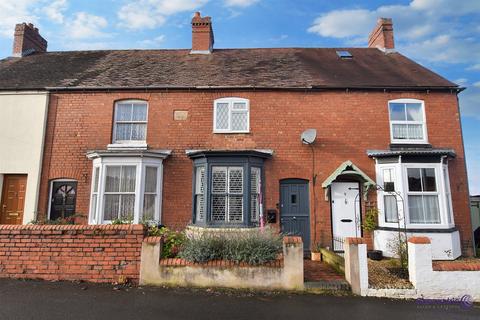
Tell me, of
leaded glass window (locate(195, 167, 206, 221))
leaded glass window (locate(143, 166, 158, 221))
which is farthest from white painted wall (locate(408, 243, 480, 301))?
leaded glass window (locate(143, 166, 158, 221))

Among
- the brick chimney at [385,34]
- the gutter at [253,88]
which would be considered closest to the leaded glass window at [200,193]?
the gutter at [253,88]

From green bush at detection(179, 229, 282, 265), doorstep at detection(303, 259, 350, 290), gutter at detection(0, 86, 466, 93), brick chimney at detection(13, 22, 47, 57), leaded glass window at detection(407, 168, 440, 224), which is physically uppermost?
brick chimney at detection(13, 22, 47, 57)

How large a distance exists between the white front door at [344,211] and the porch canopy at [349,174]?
34cm

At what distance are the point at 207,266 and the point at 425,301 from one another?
453 cm

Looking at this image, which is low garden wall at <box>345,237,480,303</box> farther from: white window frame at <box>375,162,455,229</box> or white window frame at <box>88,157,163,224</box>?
white window frame at <box>88,157,163,224</box>

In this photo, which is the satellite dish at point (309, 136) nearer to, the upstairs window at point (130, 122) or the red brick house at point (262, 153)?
the red brick house at point (262, 153)

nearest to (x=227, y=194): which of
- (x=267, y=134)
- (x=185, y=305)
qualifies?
(x=267, y=134)

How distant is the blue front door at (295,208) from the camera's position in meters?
10.6

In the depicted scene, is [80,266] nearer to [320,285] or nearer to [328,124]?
[320,285]

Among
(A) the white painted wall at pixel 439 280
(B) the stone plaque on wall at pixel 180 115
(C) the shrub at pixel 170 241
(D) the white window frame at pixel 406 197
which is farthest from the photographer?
(B) the stone plaque on wall at pixel 180 115

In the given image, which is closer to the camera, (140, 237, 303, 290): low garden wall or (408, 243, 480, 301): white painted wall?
(408, 243, 480, 301): white painted wall

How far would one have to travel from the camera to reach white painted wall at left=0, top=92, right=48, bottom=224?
36.1 ft

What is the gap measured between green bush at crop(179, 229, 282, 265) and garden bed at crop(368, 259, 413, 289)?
229 centimetres

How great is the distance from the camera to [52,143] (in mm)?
11305
